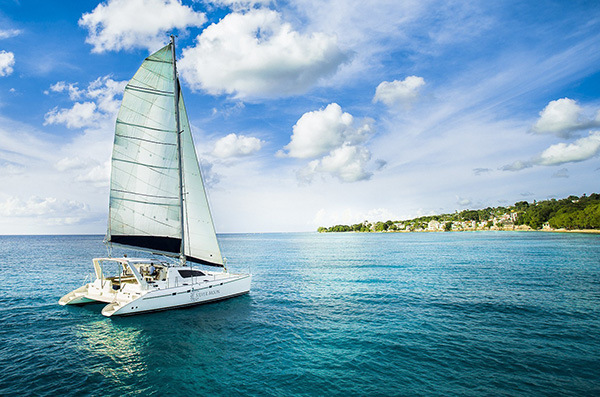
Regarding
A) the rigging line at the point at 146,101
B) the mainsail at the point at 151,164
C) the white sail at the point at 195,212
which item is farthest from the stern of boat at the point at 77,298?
the rigging line at the point at 146,101

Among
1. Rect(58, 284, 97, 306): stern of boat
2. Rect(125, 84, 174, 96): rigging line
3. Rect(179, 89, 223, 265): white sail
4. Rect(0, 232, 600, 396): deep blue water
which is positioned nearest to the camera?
Rect(0, 232, 600, 396): deep blue water

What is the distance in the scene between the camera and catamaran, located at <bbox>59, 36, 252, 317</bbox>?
24172mm

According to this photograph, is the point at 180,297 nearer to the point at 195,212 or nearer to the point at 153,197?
the point at 195,212

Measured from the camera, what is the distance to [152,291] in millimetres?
22875

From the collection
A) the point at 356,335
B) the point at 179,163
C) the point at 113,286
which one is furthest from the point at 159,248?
the point at 356,335

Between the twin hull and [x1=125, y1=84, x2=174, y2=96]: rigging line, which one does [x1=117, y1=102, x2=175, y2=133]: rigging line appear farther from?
the twin hull

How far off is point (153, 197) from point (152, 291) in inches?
290

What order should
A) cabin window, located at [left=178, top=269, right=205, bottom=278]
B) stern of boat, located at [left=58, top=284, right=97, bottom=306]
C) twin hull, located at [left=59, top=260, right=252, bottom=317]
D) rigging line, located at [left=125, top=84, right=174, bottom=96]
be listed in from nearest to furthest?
1. twin hull, located at [left=59, top=260, right=252, bottom=317]
2. rigging line, located at [left=125, top=84, right=174, bottom=96]
3. cabin window, located at [left=178, top=269, right=205, bottom=278]
4. stern of boat, located at [left=58, top=284, right=97, bottom=306]

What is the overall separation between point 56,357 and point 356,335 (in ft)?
51.1

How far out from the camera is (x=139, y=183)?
82.7ft

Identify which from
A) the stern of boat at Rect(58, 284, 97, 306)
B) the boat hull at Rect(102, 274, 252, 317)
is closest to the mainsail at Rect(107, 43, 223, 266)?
the boat hull at Rect(102, 274, 252, 317)

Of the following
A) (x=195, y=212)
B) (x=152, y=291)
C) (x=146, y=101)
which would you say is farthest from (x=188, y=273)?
(x=146, y=101)

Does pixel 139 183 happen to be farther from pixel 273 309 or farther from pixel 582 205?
pixel 582 205

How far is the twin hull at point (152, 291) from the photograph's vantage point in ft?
74.3
